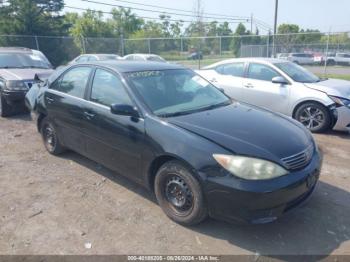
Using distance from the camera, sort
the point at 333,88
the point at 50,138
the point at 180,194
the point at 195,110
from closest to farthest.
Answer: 1. the point at 180,194
2. the point at 195,110
3. the point at 50,138
4. the point at 333,88

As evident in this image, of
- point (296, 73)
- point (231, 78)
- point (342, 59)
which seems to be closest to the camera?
point (296, 73)

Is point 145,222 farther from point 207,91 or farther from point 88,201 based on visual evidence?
point 207,91

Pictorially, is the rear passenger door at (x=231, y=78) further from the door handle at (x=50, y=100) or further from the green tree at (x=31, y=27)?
the green tree at (x=31, y=27)

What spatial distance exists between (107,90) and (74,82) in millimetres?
847

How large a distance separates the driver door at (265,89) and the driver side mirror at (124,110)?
4.35 meters

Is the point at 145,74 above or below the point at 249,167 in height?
above

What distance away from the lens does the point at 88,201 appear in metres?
3.99

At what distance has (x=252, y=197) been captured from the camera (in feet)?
9.44

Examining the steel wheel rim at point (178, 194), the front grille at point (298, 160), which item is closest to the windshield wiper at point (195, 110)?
the steel wheel rim at point (178, 194)

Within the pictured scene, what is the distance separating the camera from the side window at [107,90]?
12.8 ft

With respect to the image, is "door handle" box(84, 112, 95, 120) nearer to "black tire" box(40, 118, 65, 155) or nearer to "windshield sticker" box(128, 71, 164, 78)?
"windshield sticker" box(128, 71, 164, 78)

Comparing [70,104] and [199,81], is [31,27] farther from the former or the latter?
[199,81]

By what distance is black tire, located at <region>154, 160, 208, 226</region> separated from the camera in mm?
3174

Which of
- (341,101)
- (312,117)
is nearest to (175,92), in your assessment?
(312,117)
